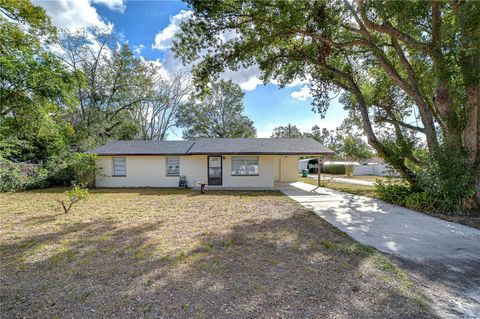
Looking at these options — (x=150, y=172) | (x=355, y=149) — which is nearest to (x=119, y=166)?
(x=150, y=172)

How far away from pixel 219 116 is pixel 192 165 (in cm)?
1920

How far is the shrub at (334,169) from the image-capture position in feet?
104

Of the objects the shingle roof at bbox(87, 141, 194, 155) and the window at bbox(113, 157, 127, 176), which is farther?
the window at bbox(113, 157, 127, 176)

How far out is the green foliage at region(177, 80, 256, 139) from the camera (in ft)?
106

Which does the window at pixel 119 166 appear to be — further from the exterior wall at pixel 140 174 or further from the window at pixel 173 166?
the window at pixel 173 166

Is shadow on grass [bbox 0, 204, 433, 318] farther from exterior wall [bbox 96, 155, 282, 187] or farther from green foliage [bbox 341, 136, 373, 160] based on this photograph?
green foliage [bbox 341, 136, 373, 160]

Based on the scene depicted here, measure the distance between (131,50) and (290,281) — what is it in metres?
27.2

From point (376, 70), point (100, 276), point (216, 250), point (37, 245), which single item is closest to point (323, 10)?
point (376, 70)

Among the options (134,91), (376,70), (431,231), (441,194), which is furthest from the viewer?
(134,91)

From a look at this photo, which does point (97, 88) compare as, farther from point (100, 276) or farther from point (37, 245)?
point (100, 276)

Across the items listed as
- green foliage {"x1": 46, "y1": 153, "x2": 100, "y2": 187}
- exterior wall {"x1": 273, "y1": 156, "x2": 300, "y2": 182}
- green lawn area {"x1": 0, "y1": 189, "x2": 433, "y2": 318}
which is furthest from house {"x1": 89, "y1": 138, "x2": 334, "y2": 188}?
green lawn area {"x1": 0, "y1": 189, "x2": 433, "y2": 318}

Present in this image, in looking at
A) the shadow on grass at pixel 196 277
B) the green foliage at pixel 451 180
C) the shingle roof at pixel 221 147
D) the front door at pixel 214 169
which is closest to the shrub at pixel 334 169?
the shingle roof at pixel 221 147

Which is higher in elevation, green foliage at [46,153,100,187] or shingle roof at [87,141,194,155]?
shingle roof at [87,141,194,155]

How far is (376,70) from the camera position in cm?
1261
